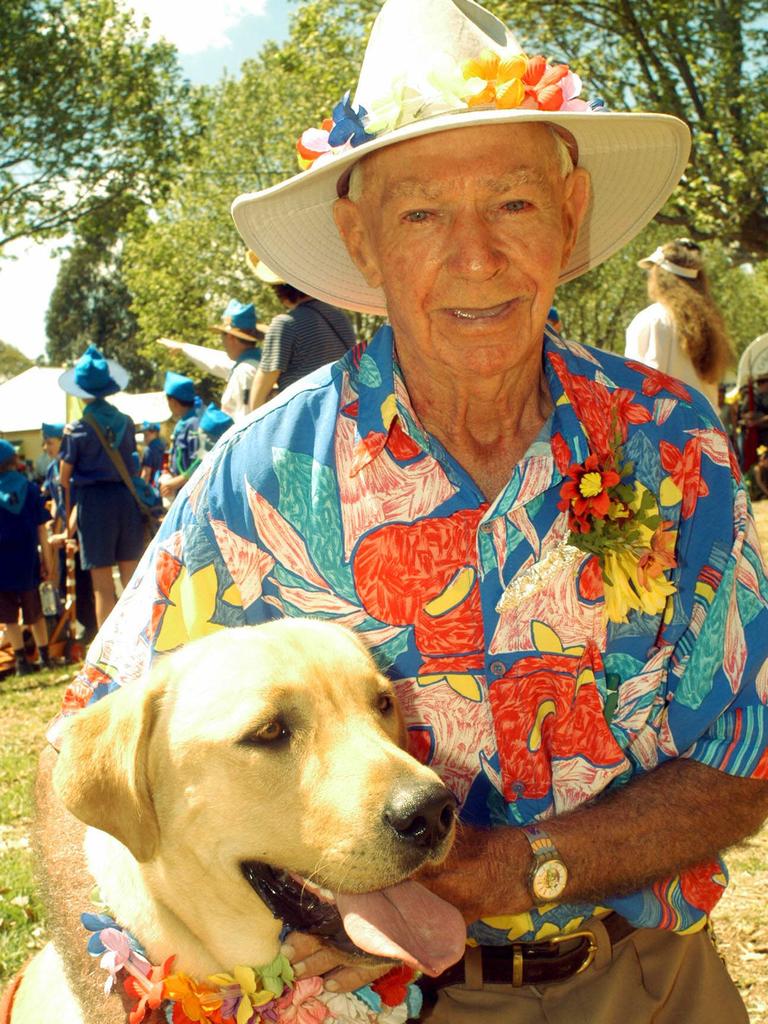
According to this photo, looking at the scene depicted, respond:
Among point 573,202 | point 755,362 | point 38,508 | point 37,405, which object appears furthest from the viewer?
point 37,405

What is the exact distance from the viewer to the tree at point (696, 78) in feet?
50.1

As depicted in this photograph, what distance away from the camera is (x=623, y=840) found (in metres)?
2.08

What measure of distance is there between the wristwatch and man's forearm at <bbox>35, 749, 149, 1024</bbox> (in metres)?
0.79

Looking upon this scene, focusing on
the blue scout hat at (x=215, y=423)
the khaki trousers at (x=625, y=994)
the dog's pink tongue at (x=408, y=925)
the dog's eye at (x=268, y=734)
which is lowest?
the khaki trousers at (x=625, y=994)

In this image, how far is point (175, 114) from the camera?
24.4 meters

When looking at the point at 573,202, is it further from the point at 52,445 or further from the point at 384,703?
the point at 52,445

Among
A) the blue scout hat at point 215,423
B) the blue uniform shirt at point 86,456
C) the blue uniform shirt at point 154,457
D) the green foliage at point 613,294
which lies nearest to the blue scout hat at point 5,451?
the blue uniform shirt at point 86,456

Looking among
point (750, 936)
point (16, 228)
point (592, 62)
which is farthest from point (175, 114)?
point (750, 936)

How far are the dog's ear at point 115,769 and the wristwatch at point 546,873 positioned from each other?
735mm

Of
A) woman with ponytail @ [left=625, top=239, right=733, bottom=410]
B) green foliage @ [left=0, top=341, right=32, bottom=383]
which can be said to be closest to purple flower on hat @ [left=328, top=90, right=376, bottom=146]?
woman with ponytail @ [left=625, top=239, right=733, bottom=410]

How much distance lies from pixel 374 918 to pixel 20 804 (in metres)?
4.18

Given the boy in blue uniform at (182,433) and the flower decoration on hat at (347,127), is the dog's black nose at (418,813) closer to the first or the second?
the flower decoration on hat at (347,127)

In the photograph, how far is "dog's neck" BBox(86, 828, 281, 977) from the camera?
78.5 inches

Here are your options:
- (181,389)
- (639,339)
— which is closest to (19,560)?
(181,389)
